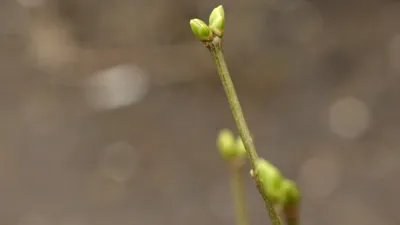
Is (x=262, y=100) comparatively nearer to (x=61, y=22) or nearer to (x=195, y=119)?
(x=195, y=119)

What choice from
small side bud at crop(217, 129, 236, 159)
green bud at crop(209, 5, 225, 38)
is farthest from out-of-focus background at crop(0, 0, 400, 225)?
green bud at crop(209, 5, 225, 38)

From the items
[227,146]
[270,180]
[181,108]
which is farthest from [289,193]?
[181,108]

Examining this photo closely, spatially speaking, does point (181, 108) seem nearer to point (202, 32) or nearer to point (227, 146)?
point (227, 146)

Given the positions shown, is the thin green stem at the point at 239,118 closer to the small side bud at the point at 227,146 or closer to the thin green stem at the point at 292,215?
the thin green stem at the point at 292,215

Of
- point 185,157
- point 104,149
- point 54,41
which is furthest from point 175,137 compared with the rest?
point 54,41

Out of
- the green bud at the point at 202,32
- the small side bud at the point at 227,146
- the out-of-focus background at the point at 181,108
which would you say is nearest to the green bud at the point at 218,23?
the green bud at the point at 202,32

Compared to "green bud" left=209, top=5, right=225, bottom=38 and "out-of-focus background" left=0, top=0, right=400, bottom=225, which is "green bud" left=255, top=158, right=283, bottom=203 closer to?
"green bud" left=209, top=5, right=225, bottom=38
